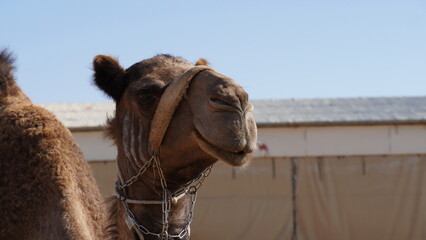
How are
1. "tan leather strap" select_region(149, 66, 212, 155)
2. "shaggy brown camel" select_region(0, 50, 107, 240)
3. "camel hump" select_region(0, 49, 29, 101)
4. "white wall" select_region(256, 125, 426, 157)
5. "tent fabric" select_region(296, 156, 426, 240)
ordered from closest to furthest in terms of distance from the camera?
"tan leather strap" select_region(149, 66, 212, 155), "shaggy brown camel" select_region(0, 50, 107, 240), "camel hump" select_region(0, 49, 29, 101), "tent fabric" select_region(296, 156, 426, 240), "white wall" select_region(256, 125, 426, 157)

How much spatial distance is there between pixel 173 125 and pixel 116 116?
0.62 meters

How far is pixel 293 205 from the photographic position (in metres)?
13.2

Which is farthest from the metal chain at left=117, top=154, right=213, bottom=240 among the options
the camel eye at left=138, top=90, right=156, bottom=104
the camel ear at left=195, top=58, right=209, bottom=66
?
the camel ear at left=195, top=58, right=209, bottom=66

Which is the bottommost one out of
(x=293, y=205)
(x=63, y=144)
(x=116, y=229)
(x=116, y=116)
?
(x=293, y=205)

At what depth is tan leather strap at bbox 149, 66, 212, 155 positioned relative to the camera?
10.5ft

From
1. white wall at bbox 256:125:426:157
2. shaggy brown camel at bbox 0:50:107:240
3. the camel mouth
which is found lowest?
white wall at bbox 256:125:426:157

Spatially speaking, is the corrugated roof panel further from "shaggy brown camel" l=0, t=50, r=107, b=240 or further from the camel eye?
the camel eye

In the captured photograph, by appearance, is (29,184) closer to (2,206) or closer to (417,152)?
(2,206)

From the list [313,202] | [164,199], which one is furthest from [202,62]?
[313,202]

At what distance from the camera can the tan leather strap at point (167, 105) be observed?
3.21m

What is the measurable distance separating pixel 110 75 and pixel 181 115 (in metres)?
0.71

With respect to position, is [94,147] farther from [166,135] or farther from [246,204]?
[166,135]

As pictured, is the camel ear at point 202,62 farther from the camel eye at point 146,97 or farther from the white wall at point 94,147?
the white wall at point 94,147

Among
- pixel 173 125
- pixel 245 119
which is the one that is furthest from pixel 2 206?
pixel 245 119
